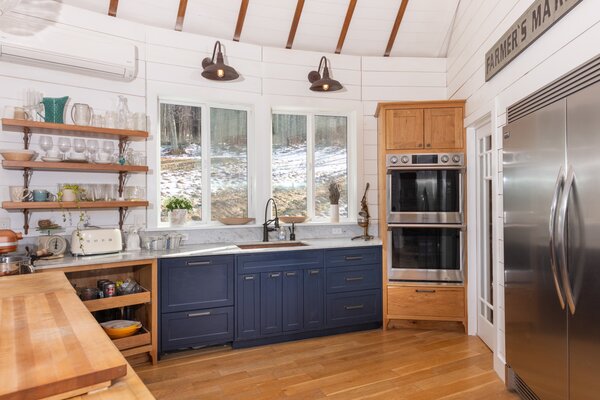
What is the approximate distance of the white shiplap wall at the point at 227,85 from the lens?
3.32 metres

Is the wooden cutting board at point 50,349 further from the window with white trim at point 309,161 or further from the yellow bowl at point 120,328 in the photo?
the window with white trim at point 309,161

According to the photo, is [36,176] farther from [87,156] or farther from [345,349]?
[345,349]

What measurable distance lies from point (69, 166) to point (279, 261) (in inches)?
76.1

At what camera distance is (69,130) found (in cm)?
323

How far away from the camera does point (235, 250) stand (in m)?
3.57

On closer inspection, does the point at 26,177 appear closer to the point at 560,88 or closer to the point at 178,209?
the point at 178,209

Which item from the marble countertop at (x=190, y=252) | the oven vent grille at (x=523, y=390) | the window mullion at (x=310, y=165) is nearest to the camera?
the oven vent grille at (x=523, y=390)

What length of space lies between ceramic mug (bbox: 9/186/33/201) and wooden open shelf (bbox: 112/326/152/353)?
4.34ft

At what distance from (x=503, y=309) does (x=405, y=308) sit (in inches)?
46.1

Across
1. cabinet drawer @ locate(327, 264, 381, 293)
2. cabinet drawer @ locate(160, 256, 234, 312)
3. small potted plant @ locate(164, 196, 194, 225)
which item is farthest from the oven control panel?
small potted plant @ locate(164, 196, 194, 225)

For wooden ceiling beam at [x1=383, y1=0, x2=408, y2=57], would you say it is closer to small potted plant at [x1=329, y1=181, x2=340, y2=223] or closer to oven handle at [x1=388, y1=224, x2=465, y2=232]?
small potted plant at [x1=329, y1=181, x2=340, y2=223]

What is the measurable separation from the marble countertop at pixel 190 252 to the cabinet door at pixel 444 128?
1.17 m

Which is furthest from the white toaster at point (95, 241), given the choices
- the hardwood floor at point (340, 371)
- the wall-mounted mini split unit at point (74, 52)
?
the wall-mounted mini split unit at point (74, 52)

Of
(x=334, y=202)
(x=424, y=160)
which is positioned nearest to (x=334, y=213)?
(x=334, y=202)
